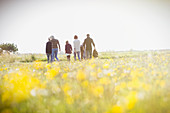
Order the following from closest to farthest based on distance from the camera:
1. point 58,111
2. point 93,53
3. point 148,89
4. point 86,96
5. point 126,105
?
point 126,105 < point 148,89 < point 58,111 < point 86,96 < point 93,53

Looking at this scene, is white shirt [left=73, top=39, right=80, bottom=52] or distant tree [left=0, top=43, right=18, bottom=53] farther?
distant tree [left=0, top=43, right=18, bottom=53]

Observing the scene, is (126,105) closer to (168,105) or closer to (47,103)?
(168,105)

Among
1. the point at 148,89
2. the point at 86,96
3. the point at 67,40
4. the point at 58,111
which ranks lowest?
the point at 58,111

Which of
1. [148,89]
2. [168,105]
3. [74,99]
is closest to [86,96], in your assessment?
[74,99]

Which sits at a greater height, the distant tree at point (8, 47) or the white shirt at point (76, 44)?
the distant tree at point (8, 47)

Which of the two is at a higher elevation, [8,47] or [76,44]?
[8,47]

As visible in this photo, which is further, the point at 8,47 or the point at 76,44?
the point at 8,47

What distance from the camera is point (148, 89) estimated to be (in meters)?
1.94

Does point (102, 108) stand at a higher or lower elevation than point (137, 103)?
lower

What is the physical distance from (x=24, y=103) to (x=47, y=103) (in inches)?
17.2

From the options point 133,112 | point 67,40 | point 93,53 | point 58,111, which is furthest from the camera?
point 67,40

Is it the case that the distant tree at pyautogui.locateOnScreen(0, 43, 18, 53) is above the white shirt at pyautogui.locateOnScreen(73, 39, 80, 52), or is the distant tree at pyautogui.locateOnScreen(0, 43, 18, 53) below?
above

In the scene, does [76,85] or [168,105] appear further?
[76,85]

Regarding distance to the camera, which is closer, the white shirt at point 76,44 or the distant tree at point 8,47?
the white shirt at point 76,44
